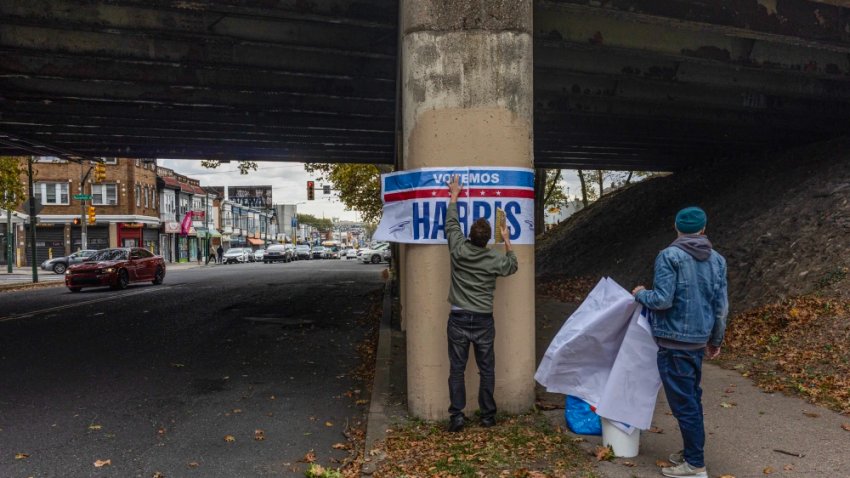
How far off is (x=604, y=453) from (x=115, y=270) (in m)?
21.8

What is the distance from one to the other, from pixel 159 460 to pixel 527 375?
10.9ft

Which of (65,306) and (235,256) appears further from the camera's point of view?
(235,256)

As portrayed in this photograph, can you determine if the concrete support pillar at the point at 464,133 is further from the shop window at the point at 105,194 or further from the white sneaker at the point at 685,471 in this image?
the shop window at the point at 105,194

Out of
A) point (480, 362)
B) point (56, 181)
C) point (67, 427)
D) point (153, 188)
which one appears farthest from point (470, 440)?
point (153, 188)

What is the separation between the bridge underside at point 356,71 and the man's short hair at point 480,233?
5.36m

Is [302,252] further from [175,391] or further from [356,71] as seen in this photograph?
[175,391]

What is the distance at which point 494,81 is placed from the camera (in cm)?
642

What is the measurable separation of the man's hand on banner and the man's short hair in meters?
0.40

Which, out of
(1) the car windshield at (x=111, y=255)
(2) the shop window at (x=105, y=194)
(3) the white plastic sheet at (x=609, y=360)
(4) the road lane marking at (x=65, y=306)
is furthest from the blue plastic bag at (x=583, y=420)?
(2) the shop window at (x=105, y=194)

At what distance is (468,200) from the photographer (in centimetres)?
630

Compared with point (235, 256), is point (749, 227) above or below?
above

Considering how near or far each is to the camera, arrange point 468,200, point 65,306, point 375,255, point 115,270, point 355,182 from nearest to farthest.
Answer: point 468,200 < point 65,306 < point 115,270 < point 355,182 < point 375,255

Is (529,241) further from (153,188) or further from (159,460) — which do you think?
(153,188)

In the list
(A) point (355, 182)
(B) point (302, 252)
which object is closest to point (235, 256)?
(B) point (302, 252)
